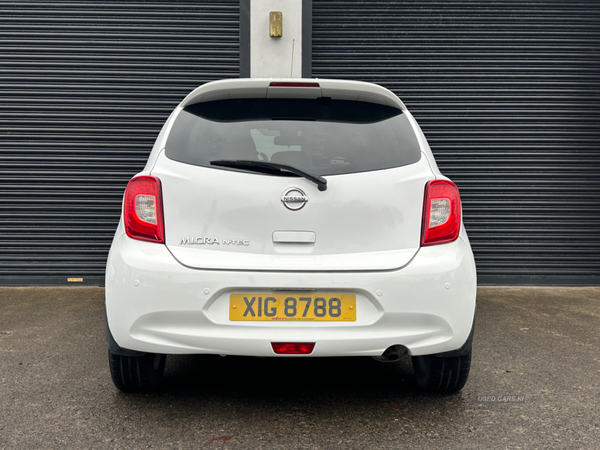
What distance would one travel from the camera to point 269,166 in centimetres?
225

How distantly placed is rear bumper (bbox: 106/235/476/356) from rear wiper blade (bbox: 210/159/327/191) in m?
0.38

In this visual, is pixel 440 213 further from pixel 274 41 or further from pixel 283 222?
pixel 274 41

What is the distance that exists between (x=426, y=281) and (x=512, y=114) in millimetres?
4595

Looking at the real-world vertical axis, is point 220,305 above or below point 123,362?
above

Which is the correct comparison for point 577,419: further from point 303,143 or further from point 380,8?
point 380,8

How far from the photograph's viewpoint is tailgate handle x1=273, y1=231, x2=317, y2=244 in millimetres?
2199

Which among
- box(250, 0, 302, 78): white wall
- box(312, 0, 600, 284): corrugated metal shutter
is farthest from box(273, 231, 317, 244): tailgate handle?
box(312, 0, 600, 284): corrugated metal shutter

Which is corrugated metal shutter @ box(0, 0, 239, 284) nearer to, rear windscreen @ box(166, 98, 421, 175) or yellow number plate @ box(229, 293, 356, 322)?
rear windscreen @ box(166, 98, 421, 175)

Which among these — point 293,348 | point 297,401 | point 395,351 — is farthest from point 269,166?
point 297,401

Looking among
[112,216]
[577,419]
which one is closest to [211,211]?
[577,419]

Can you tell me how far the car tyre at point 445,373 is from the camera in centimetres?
255

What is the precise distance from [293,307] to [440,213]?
0.74 m

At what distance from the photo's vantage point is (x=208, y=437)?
7.20 ft

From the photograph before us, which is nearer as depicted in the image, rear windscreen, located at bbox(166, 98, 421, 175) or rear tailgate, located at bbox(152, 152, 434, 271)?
rear tailgate, located at bbox(152, 152, 434, 271)
